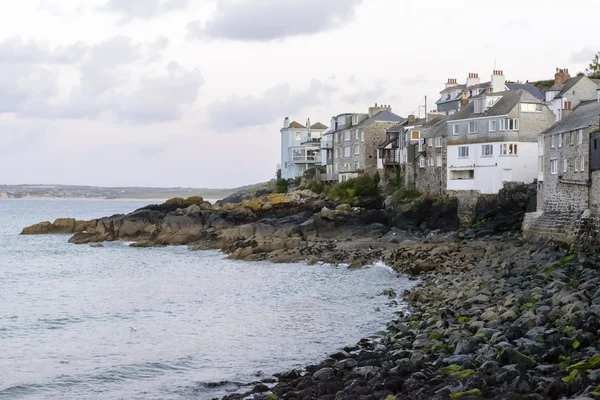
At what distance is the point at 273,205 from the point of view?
196ft

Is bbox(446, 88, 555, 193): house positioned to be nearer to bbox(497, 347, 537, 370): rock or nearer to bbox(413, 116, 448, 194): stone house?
bbox(413, 116, 448, 194): stone house

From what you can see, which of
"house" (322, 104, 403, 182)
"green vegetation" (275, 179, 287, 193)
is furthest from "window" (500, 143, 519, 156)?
"green vegetation" (275, 179, 287, 193)

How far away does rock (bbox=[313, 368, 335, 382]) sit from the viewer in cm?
1623

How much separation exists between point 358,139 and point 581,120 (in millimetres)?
34365

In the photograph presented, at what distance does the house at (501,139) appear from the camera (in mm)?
47281

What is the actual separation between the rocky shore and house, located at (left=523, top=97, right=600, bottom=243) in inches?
53.2

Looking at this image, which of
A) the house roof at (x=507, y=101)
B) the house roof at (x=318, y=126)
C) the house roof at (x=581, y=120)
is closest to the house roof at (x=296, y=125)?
the house roof at (x=318, y=126)

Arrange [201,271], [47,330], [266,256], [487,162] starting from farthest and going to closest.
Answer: [487,162]
[266,256]
[201,271]
[47,330]

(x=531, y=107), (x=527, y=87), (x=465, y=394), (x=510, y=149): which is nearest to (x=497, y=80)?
(x=527, y=87)

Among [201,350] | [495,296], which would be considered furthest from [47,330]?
[495,296]

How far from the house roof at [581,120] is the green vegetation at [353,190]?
76.5 ft

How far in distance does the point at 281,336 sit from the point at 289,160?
210ft

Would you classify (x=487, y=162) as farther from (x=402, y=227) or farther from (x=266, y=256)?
(x=266, y=256)

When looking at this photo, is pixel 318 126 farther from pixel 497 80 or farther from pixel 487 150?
pixel 487 150
